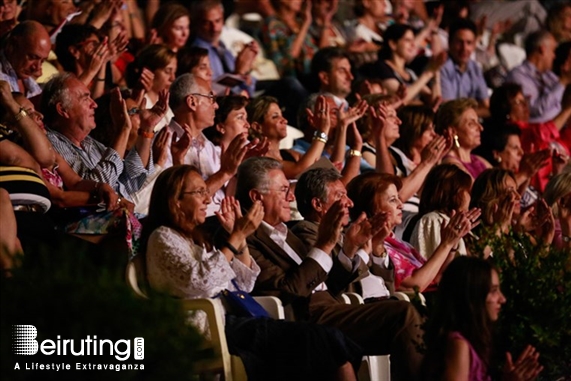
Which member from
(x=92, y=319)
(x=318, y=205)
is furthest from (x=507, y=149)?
(x=92, y=319)

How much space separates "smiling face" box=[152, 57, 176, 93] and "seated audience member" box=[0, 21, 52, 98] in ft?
2.69

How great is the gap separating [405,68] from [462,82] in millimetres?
626

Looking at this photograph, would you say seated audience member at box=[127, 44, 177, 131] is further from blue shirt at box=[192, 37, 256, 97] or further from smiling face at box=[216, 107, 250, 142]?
blue shirt at box=[192, 37, 256, 97]

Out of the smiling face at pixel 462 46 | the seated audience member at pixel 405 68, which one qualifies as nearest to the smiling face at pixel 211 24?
the seated audience member at pixel 405 68

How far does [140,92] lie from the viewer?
7.99m

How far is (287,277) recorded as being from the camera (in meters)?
6.58

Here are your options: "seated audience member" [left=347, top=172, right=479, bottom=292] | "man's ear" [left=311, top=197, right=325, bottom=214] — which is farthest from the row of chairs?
"seated audience member" [left=347, top=172, right=479, bottom=292]

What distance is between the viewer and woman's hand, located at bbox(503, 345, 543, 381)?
566 centimetres

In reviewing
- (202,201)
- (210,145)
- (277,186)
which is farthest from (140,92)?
(202,201)

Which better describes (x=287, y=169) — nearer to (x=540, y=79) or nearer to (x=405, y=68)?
(x=405, y=68)

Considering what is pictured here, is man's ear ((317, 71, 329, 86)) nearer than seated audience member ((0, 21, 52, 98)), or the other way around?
seated audience member ((0, 21, 52, 98))

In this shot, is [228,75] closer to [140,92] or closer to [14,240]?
[140,92]

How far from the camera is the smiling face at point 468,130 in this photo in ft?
32.4

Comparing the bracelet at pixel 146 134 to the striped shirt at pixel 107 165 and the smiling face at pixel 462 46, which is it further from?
the smiling face at pixel 462 46
